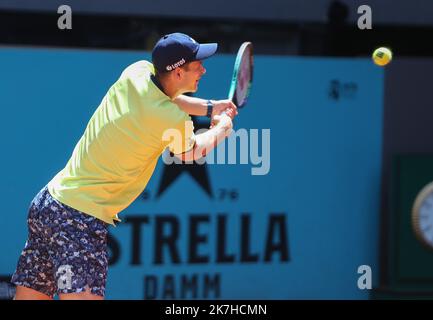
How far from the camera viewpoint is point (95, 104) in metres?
5.95

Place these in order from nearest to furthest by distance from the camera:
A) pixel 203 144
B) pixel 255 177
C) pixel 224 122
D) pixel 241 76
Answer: pixel 203 144 → pixel 224 122 → pixel 241 76 → pixel 255 177

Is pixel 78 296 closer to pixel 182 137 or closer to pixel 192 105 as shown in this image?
pixel 182 137

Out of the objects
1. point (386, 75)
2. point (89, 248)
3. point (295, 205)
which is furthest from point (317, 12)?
point (89, 248)

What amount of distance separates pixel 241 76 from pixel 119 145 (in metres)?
0.93

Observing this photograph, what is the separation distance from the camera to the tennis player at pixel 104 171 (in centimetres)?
413

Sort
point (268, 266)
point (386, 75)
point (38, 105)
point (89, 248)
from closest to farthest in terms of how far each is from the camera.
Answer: point (89, 248) → point (38, 105) → point (268, 266) → point (386, 75)

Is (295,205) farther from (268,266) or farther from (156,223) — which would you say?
(156,223)

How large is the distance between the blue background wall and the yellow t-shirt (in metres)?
1.65

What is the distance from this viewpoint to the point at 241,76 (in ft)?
16.1

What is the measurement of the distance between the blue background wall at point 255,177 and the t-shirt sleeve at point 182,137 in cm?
185

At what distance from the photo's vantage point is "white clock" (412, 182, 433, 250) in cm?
630

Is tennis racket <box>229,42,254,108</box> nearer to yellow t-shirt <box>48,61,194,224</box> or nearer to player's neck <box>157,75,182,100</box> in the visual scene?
player's neck <box>157,75,182,100</box>

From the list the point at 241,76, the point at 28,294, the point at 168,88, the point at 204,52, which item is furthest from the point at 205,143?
the point at 28,294

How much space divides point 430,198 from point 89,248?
9.14 ft
